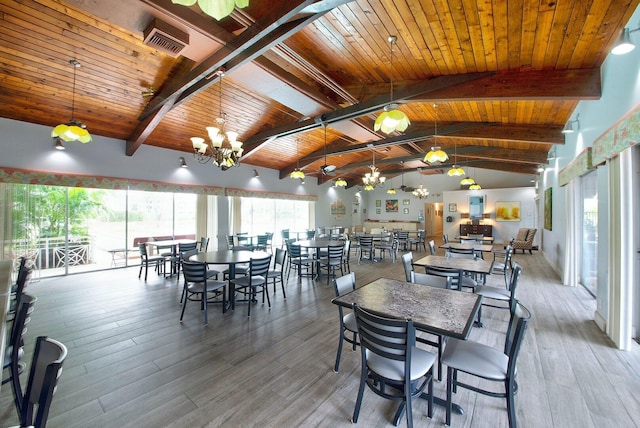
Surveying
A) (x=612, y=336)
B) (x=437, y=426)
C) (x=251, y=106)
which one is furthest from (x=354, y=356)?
(x=251, y=106)

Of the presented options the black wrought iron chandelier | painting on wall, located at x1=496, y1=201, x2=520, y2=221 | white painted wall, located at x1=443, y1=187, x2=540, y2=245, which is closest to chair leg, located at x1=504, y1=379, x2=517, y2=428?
the black wrought iron chandelier

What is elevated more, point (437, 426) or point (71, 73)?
point (71, 73)

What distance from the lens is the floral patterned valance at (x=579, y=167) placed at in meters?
3.56

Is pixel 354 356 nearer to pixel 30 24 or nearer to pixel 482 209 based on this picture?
pixel 30 24

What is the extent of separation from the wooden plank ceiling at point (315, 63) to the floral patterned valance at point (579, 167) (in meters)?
0.77

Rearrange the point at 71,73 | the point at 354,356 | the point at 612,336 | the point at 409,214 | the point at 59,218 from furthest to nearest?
the point at 409,214 < the point at 59,218 < the point at 71,73 < the point at 612,336 < the point at 354,356

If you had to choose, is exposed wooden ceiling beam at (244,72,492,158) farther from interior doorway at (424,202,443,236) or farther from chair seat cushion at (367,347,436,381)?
interior doorway at (424,202,443,236)

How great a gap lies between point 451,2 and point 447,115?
3.85 meters

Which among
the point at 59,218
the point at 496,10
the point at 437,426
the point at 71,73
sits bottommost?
the point at 437,426

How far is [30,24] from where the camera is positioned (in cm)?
325

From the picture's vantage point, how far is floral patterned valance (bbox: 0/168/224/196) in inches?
193

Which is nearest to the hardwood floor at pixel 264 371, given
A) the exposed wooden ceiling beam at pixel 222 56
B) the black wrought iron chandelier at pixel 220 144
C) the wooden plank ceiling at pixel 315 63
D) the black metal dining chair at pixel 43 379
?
the black metal dining chair at pixel 43 379

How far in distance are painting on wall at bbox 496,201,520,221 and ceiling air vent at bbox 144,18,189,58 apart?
13034 mm

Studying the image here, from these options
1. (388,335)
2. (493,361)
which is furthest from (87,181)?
(493,361)
